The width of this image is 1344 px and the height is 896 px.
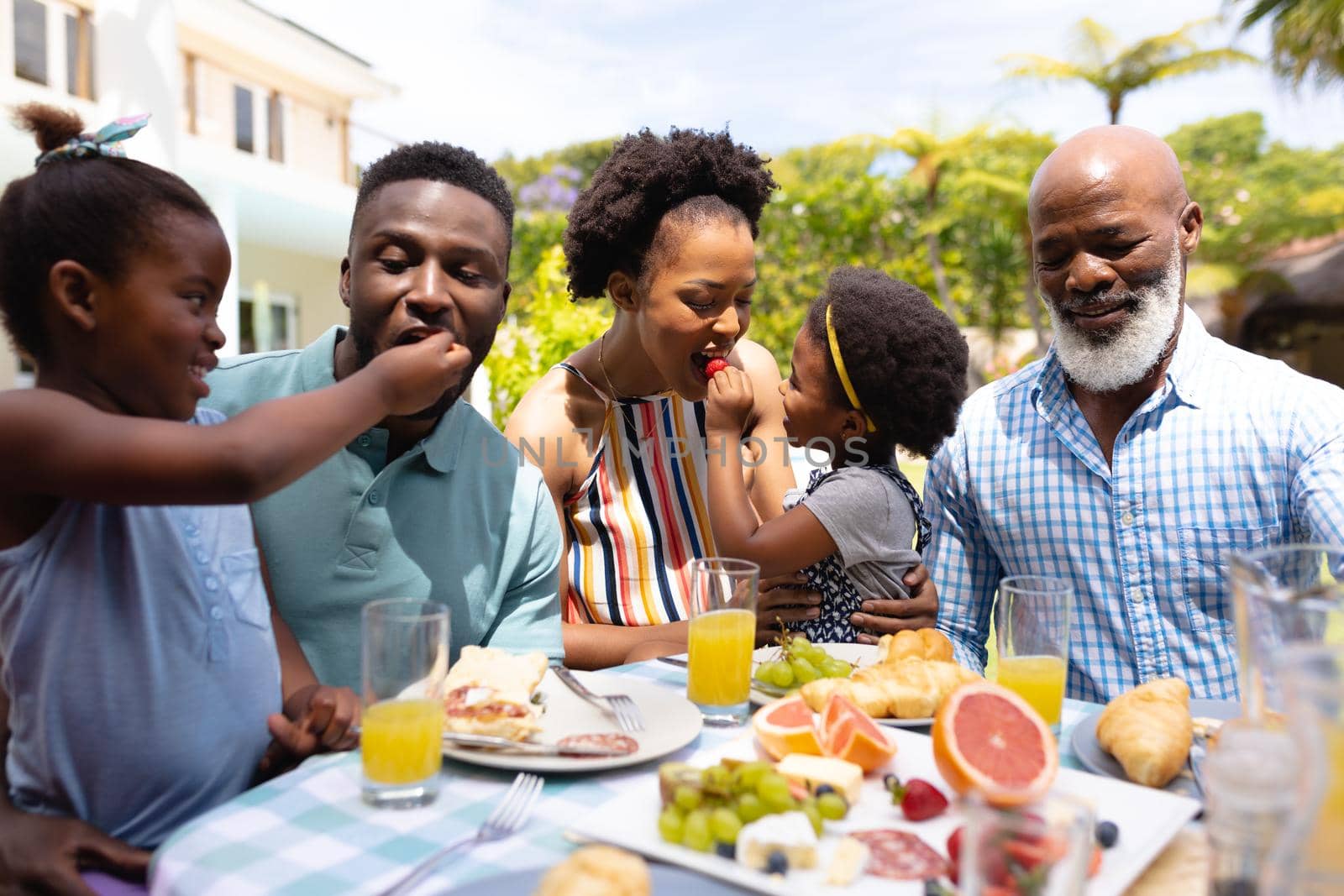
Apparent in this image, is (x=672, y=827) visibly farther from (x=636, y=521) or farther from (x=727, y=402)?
(x=636, y=521)

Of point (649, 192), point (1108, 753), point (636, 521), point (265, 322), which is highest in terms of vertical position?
point (265, 322)

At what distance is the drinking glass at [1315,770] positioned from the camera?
0.84 m

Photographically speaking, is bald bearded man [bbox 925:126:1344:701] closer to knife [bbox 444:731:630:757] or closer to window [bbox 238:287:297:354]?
knife [bbox 444:731:630:757]

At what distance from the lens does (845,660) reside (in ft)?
7.84

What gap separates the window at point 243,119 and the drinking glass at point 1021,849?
19175mm

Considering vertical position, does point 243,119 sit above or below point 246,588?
above

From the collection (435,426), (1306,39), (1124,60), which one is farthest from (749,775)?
(1124,60)

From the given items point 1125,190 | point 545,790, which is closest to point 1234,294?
point 1125,190

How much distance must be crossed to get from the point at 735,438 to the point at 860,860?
6.65 feet

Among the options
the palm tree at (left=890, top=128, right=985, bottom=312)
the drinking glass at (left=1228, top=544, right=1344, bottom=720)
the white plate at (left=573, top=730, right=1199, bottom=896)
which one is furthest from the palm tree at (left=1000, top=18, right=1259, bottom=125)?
the white plate at (left=573, top=730, right=1199, bottom=896)

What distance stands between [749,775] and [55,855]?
1146 mm

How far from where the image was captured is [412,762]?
5.19 feet

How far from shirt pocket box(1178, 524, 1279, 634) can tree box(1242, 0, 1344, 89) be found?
19464mm

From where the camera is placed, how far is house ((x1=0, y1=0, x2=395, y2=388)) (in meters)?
7.97
